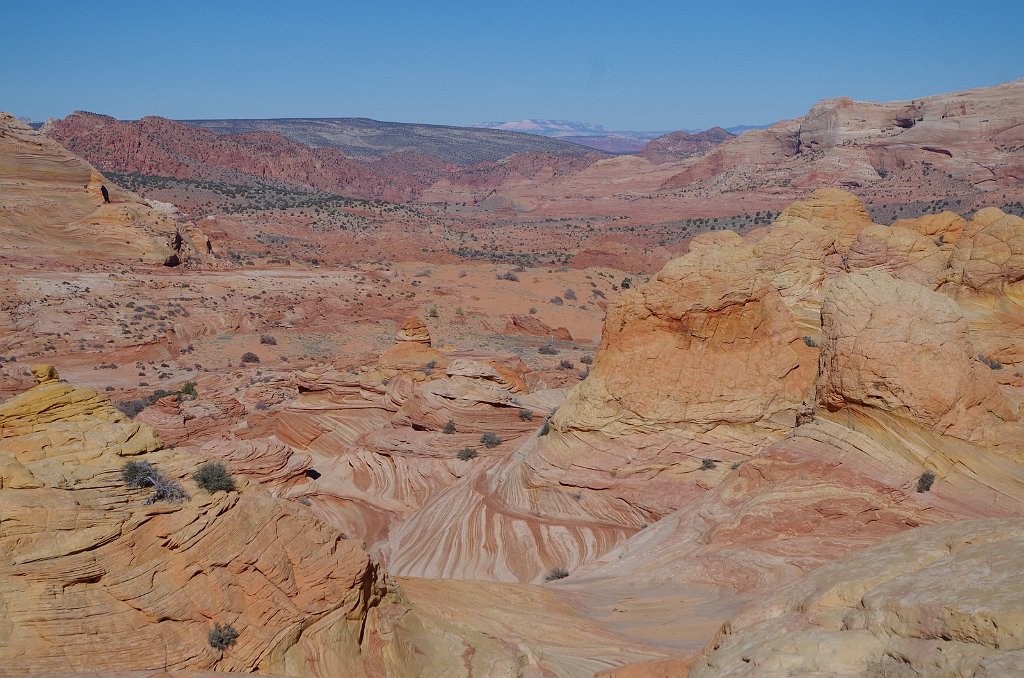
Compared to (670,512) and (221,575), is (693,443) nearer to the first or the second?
(670,512)

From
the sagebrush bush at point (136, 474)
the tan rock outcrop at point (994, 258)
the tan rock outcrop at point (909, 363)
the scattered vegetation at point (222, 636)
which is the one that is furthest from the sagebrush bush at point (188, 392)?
the tan rock outcrop at point (994, 258)

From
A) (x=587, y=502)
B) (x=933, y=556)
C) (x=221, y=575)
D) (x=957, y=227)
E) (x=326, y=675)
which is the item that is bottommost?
(x=587, y=502)

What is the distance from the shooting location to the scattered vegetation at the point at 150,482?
318 inches

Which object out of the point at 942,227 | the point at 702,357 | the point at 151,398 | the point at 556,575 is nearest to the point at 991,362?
the point at 702,357

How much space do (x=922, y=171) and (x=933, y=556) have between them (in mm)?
100847

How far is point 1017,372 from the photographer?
14742 mm

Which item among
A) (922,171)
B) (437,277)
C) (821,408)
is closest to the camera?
(821,408)

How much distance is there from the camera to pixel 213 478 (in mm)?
8828

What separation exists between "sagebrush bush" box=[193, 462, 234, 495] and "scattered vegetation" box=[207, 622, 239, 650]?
194cm

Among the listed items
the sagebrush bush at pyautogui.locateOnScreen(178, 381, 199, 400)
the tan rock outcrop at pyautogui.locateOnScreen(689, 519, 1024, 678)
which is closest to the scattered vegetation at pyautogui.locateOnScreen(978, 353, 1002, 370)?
the tan rock outcrop at pyautogui.locateOnScreen(689, 519, 1024, 678)

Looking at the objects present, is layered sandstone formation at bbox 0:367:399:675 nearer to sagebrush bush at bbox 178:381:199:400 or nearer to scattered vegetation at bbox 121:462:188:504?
scattered vegetation at bbox 121:462:188:504

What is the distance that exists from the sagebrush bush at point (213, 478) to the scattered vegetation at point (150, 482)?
39 centimetres

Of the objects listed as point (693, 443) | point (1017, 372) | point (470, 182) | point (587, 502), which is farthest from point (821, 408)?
point (470, 182)

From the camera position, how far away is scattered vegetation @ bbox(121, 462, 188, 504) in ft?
26.5
